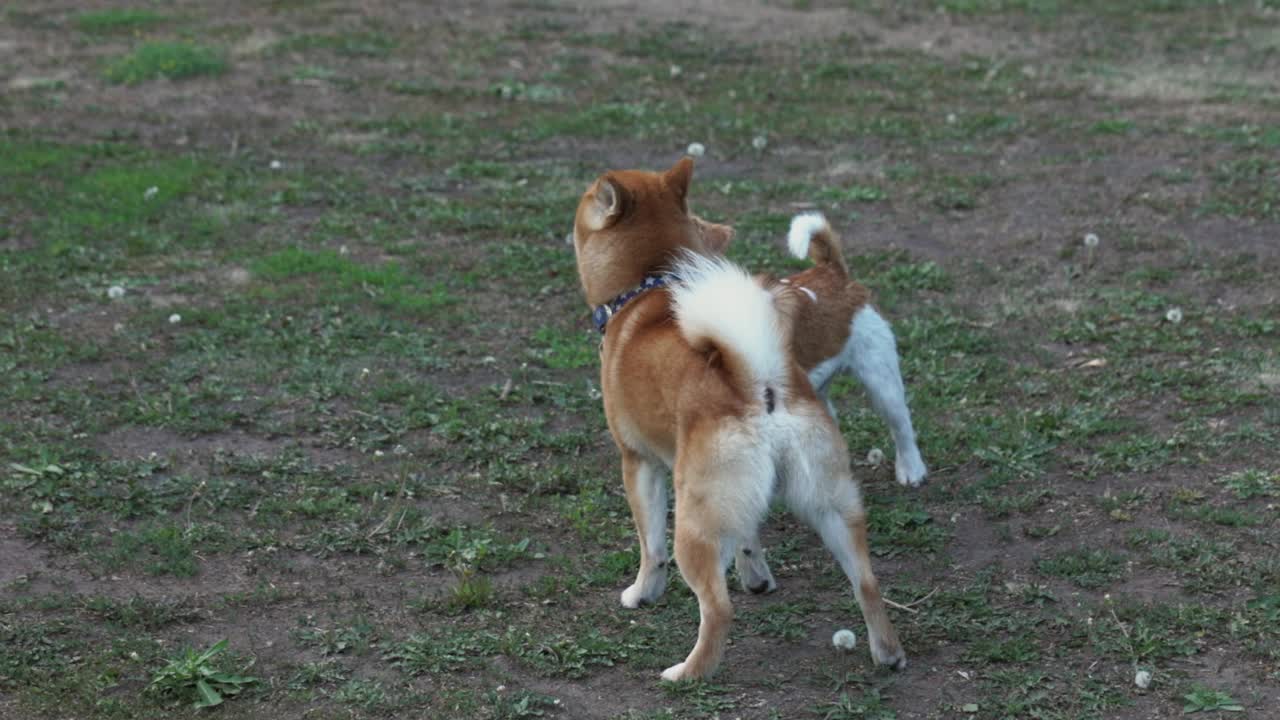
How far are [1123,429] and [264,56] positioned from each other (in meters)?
9.37

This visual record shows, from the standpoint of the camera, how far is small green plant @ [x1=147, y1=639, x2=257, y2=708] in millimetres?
4516

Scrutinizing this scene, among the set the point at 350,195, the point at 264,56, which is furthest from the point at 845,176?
the point at 264,56

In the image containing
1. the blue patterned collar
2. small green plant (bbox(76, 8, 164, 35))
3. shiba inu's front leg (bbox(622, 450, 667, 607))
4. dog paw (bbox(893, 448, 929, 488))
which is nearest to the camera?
shiba inu's front leg (bbox(622, 450, 667, 607))

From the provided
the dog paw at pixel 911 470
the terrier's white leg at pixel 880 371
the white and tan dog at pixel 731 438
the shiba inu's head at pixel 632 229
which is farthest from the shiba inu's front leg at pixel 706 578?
the dog paw at pixel 911 470

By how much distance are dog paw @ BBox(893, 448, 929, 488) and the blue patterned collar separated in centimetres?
149

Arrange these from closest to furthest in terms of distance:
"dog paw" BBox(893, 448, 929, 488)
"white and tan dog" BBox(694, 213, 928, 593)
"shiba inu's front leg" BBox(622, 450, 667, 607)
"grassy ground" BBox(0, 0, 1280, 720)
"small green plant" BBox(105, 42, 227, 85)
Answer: "grassy ground" BBox(0, 0, 1280, 720)
"shiba inu's front leg" BBox(622, 450, 667, 607)
"white and tan dog" BBox(694, 213, 928, 593)
"dog paw" BBox(893, 448, 929, 488)
"small green plant" BBox(105, 42, 227, 85)

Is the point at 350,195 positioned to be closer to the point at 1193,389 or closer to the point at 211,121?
the point at 211,121

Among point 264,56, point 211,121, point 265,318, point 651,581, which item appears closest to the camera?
point 651,581

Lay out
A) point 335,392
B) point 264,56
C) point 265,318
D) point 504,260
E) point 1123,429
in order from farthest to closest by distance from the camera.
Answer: point 264,56
point 504,260
point 265,318
point 335,392
point 1123,429

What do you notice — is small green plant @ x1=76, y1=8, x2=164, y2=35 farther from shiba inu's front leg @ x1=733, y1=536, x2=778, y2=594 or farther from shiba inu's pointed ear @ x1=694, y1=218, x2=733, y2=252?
shiba inu's front leg @ x1=733, y1=536, x2=778, y2=594

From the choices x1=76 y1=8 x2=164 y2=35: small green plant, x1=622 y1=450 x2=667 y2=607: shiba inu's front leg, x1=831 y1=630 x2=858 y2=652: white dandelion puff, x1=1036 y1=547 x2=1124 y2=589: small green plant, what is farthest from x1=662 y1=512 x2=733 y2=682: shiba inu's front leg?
x1=76 y1=8 x2=164 y2=35: small green plant

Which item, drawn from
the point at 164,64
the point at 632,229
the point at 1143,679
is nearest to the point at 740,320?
the point at 632,229

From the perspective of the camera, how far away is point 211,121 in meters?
11.7

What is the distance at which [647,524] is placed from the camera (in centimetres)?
518
